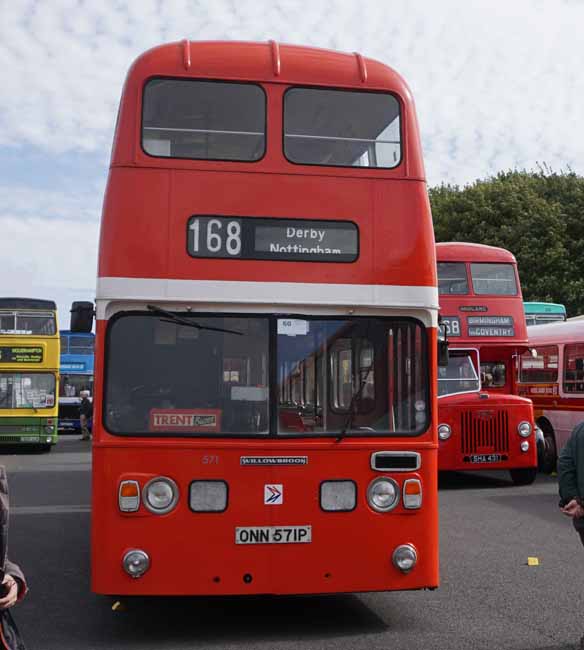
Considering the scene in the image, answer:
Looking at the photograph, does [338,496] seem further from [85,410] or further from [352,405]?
[85,410]

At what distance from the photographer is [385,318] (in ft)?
23.5

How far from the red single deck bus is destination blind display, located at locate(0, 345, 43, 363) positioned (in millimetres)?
13604

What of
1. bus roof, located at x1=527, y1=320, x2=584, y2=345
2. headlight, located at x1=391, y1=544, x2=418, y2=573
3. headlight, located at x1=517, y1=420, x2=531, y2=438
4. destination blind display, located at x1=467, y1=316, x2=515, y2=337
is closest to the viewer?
headlight, located at x1=391, y1=544, x2=418, y2=573

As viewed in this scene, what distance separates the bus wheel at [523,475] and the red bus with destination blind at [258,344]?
9889 millimetres

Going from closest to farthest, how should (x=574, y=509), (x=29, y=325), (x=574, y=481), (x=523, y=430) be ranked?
(x=574, y=509), (x=574, y=481), (x=523, y=430), (x=29, y=325)

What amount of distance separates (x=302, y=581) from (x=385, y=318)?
1.87 meters

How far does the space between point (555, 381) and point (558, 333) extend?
35.3 inches

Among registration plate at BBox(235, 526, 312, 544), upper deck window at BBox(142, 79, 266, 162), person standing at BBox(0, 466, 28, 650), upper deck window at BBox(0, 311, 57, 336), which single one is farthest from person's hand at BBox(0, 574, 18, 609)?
upper deck window at BBox(0, 311, 57, 336)

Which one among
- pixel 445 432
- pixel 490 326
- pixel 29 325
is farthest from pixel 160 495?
pixel 29 325

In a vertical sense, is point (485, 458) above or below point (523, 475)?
above

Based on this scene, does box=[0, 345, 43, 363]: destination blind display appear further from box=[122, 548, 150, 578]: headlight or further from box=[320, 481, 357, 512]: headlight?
box=[320, 481, 357, 512]: headlight

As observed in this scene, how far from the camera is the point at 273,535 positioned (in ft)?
22.4

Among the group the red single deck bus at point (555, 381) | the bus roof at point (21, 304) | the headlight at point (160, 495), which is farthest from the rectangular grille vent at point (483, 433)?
the bus roof at point (21, 304)

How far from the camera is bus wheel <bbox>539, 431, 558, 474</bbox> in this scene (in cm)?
1861
